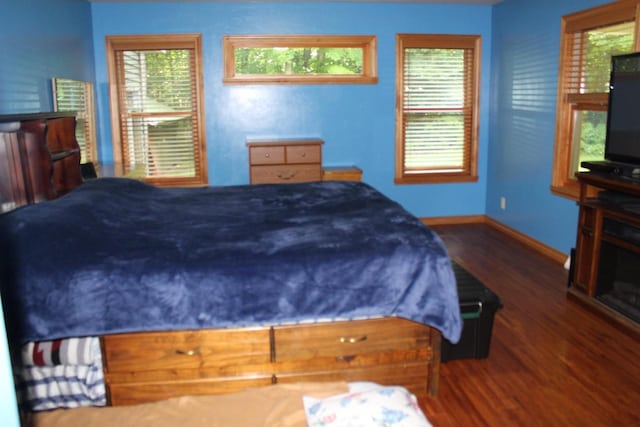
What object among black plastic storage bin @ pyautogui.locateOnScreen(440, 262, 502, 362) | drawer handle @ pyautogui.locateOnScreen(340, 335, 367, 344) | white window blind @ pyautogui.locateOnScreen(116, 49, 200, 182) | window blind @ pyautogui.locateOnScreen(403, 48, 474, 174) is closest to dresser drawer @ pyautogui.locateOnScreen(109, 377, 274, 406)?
drawer handle @ pyautogui.locateOnScreen(340, 335, 367, 344)

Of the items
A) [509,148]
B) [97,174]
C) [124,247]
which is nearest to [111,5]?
[97,174]

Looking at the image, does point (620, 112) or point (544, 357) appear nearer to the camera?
point (544, 357)

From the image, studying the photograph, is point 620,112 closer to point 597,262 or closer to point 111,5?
point 597,262

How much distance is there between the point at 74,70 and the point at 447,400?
4.08 m

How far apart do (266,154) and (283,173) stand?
0.25 meters

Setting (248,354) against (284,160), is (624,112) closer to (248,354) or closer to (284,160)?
(248,354)

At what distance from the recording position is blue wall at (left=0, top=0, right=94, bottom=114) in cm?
347

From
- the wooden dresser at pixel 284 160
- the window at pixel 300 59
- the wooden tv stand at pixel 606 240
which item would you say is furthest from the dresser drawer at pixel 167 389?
the window at pixel 300 59

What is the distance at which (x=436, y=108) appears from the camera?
5.86m

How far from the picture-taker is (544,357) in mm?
2902

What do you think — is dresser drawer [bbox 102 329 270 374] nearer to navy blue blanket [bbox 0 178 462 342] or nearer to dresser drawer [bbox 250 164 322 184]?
navy blue blanket [bbox 0 178 462 342]

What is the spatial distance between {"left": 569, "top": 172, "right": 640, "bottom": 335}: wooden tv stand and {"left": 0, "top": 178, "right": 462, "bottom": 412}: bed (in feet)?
4.58

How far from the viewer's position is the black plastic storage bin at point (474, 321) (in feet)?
8.95

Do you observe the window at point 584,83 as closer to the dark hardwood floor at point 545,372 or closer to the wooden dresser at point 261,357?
the dark hardwood floor at point 545,372
